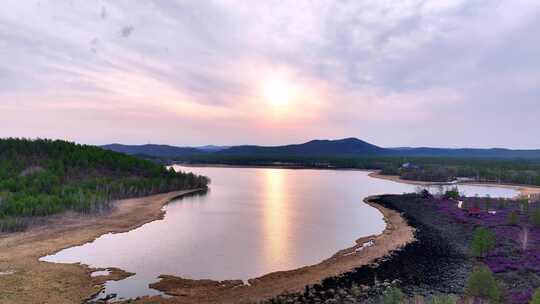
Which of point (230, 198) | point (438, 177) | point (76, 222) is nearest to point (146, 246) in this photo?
point (76, 222)

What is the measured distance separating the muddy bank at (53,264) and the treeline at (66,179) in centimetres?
419

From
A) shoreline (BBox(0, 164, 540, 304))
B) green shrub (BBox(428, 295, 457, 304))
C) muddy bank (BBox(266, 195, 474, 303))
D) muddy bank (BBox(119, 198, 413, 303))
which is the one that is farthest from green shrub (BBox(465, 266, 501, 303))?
shoreline (BBox(0, 164, 540, 304))

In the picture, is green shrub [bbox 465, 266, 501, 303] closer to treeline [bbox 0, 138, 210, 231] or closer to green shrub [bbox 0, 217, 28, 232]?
green shrub [bbox 0, 217, 28, 232]

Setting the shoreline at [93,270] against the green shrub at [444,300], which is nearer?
the green shrub at [444,300]

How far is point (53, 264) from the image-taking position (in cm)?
3825

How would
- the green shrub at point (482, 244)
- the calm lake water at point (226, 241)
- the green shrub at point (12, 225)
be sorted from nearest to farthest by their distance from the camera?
the calm lake water at point (226, 241), the green shrub at point (482, 244), the green shrub at point (12, 225)

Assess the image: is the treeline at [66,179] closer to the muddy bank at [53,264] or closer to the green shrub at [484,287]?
the muddy bank at [53,264]

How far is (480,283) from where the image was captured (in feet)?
93.2

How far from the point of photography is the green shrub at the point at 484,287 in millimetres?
27766

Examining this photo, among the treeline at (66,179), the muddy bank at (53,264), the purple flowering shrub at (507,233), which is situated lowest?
the muddy bank at (53,264)

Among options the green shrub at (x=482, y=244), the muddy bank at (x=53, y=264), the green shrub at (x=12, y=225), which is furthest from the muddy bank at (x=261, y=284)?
Result: the green shrub at (x=12, y=225)

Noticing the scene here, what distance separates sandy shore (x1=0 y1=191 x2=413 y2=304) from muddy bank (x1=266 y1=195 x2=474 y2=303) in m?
1.68

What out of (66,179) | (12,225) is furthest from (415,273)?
(66,179)

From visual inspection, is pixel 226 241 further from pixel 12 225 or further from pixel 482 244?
pixel 482 244
